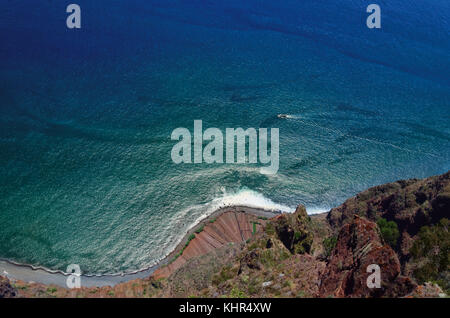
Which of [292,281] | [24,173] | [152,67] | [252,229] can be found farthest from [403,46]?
[24,173]

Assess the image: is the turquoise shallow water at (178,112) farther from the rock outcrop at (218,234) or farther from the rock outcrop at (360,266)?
the rock outcrop at (360,266)

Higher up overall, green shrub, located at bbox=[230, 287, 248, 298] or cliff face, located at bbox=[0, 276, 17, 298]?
green shrub, located at bbox=[230, 287, 248, 298]

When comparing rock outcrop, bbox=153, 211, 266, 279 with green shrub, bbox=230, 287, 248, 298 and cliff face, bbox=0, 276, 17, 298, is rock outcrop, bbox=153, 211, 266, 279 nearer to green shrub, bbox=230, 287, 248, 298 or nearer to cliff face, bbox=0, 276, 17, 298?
green shrub, bbox=230, 287, 248, 298

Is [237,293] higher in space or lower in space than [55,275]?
higher

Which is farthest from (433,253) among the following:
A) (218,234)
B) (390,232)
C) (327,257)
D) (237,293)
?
(218,234)

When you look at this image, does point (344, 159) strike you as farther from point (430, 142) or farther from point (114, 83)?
point (114, 83)

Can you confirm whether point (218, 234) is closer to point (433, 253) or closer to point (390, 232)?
point (390, 232)

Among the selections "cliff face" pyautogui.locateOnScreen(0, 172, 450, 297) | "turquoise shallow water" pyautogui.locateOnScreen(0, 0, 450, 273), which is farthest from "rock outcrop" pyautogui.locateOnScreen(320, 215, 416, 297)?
"turquoise shallow water" pyautogui.locateOnScreen(0, 0, 450, 273)

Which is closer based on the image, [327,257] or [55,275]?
[327,257]
